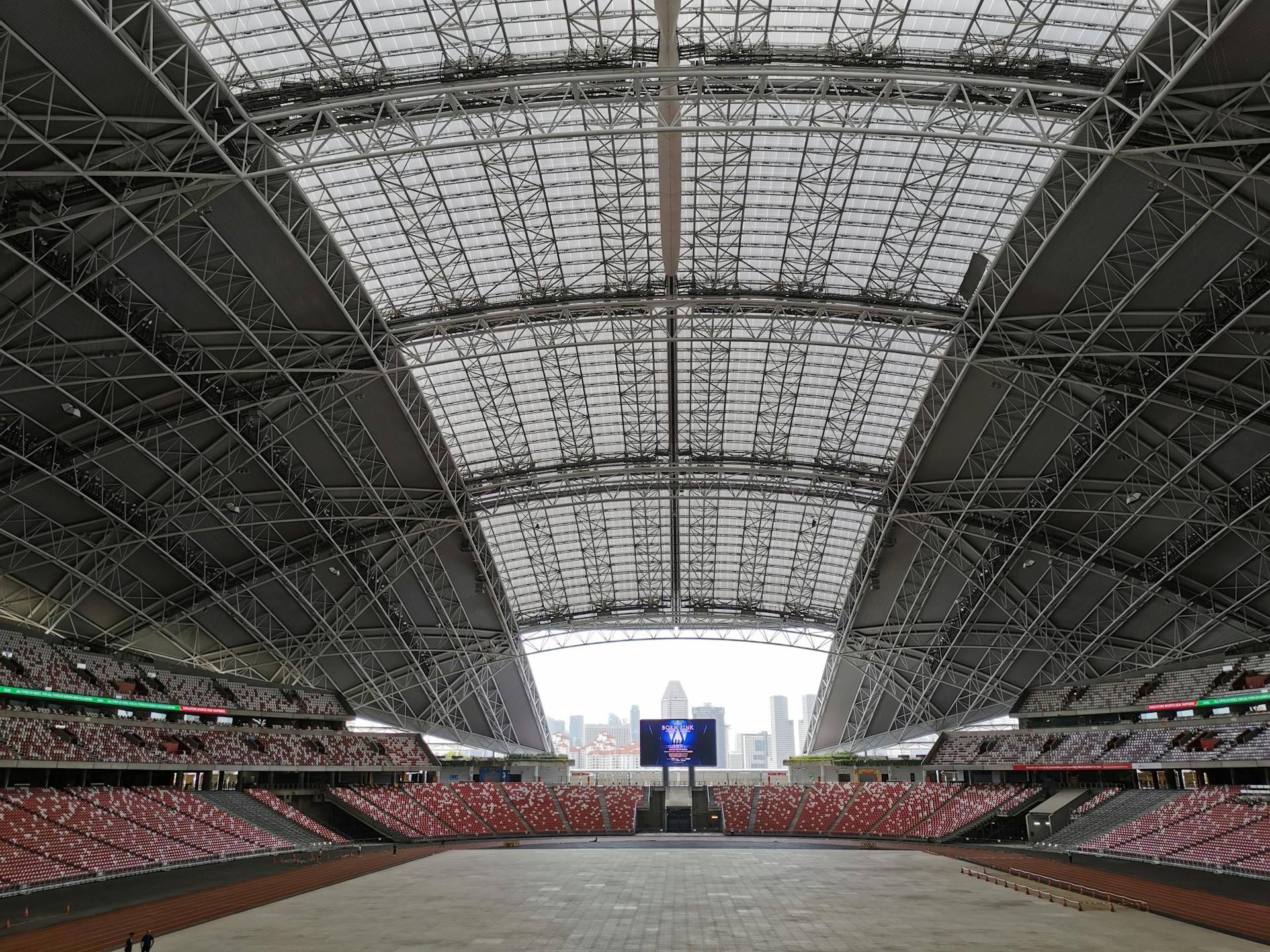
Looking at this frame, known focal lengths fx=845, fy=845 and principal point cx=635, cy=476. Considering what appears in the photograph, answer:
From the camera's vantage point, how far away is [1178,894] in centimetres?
3312

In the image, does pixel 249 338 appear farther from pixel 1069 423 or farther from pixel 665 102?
pixel 1069 423

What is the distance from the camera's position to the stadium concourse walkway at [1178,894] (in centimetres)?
2727

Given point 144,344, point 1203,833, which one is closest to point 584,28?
point 144,344

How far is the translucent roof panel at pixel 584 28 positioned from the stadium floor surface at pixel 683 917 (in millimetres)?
28799

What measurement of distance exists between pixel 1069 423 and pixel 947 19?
2375 cm

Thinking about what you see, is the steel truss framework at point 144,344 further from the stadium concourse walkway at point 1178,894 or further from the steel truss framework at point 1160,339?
the stadium concourse walkway at point 1178,894

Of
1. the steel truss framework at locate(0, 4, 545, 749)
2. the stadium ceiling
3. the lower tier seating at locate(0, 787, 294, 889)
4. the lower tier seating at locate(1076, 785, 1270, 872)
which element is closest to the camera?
the steel truss framework at locate(0, 4, 545, 749)

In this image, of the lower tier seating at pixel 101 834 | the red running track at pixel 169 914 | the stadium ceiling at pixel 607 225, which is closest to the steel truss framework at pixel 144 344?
the stadium ceiling at pixel 607 225

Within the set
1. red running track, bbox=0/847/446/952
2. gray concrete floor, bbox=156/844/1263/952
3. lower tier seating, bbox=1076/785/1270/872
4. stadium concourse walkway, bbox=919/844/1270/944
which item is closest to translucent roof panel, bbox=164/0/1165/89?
red running track, bbox=0/847/446/952

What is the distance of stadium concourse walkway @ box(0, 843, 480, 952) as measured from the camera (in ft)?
80.0

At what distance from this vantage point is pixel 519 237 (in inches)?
1671

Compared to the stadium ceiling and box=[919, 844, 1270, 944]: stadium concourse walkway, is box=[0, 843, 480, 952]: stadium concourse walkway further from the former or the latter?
box=[919, 844, 1270, 944]: stadium concourse walkway

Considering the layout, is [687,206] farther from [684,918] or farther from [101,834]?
[101,834]

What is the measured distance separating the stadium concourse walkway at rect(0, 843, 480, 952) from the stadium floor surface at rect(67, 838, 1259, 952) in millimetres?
1130
